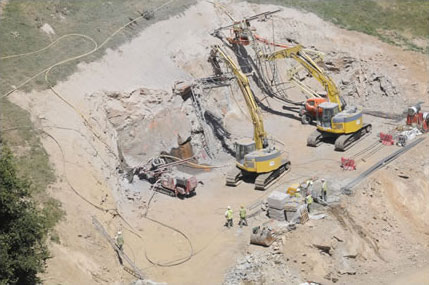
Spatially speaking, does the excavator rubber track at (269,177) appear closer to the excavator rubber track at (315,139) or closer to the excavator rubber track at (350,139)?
the excavator rubber track at (315,139)

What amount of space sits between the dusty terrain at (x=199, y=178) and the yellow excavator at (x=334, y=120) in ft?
2.37

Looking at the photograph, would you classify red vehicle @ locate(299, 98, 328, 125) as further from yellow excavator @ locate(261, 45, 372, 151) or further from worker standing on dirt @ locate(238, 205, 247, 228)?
worker standing on dirt @ locate(238, 205, 247, 228)

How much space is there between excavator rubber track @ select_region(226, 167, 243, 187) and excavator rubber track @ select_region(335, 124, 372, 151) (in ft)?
21.1

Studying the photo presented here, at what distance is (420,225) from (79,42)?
2244 centimetres

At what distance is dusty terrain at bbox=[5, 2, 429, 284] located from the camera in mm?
25453

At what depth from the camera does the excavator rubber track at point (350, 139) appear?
35219 mm

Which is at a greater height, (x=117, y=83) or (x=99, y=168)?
(x=117, y=83)

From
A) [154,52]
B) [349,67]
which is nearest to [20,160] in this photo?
A: [154,52]

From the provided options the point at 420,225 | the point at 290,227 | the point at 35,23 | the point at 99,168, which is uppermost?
the point at 35,23

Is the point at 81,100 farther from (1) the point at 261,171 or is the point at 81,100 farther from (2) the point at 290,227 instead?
(2) the point at 290,227

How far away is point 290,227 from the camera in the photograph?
26812mm

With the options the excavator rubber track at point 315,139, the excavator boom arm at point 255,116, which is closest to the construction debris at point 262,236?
the excavator boom arm at point 255,116

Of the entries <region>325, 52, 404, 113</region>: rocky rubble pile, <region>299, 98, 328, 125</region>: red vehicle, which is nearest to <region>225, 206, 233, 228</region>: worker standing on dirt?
<region>299, 98, 328, 125</region>: red vehicle

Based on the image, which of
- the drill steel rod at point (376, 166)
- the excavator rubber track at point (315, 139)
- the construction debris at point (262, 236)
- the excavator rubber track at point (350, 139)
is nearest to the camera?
the construction debris at point (262, 236)
